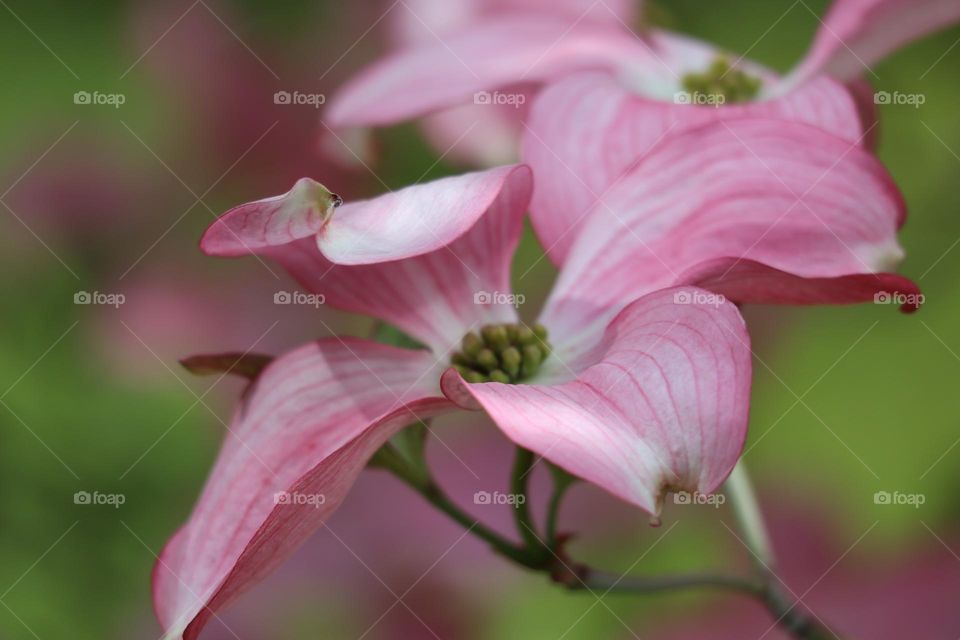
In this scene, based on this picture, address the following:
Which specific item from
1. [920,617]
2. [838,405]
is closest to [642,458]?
[920,617]

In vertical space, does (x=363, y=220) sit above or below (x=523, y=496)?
above

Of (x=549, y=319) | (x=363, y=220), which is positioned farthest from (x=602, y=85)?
(x=363, y=220)

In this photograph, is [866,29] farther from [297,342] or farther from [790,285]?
[297,342]

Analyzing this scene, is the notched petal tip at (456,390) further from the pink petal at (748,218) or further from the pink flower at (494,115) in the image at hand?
the pink flower at (494,115)

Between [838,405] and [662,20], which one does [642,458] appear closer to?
[662,20]

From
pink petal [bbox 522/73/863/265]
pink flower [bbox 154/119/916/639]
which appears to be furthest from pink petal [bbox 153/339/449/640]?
pink petal [bbox 522/73/863/265]

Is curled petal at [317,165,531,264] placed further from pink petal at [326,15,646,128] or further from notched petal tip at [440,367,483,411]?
pink petal at [326,15,646,128]
